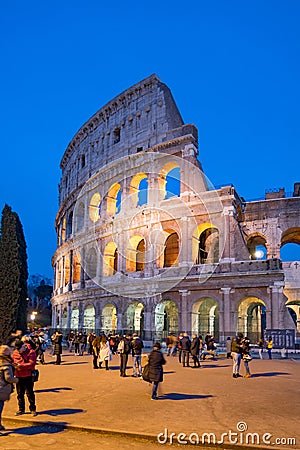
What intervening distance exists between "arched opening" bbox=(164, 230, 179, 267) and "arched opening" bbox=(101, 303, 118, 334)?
5.51m

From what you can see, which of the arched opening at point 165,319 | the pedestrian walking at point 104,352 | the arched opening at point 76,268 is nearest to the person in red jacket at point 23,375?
the pedestrian walking at point 104,352

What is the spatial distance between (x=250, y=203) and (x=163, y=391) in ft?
75.0

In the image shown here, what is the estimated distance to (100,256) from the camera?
3628cm

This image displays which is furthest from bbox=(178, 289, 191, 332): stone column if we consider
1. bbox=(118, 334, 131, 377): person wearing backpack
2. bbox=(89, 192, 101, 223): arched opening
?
bbox=(118, 334, 131, 377): person wearing backpack

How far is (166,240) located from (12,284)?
1506 centimetres

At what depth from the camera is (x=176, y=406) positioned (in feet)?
31.0

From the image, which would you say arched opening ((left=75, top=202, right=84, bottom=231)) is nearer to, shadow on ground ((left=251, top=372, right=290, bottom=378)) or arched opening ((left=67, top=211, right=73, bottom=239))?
arched opening ((left=67, top=211, right=73, bottom=239))

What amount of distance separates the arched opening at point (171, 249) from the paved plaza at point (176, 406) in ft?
58.0

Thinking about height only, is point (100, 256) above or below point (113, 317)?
above

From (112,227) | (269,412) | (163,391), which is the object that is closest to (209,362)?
(163,391)

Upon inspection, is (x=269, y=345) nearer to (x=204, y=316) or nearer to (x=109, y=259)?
(x=204, y=316)

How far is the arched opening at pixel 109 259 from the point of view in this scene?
3594cm

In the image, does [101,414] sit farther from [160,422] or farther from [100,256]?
[100,256]

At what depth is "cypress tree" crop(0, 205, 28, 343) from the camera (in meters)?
20.0
